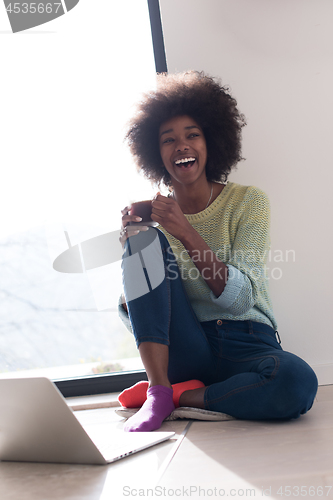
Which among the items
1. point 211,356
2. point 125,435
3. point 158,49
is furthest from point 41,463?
point 158,49

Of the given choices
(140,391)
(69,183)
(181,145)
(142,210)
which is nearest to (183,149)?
(181,145)

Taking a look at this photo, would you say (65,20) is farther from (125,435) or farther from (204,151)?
(125,435)

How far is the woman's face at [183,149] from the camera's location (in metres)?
1.53

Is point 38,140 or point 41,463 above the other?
point 38,140

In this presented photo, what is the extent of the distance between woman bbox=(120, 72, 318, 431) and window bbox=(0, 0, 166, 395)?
1.02 ft

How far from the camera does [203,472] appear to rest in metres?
0.71

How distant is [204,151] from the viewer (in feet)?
5.18

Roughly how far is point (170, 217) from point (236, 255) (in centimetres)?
26

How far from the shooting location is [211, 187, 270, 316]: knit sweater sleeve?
1.24 meters

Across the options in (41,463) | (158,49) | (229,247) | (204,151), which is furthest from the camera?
(158,49)

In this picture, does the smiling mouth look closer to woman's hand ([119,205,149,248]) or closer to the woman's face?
the woman's face

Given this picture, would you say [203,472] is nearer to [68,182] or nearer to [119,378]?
[119,378]

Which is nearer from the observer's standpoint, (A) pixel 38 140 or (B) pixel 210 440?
(B) pixel 210 440

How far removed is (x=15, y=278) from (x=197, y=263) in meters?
1.12
